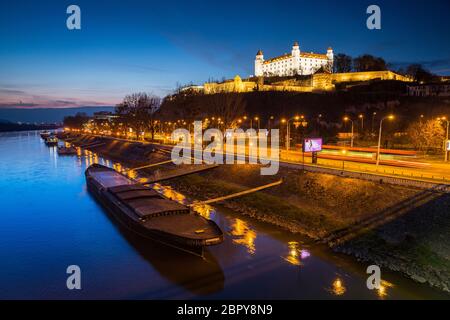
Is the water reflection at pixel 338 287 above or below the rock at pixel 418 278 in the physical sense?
below

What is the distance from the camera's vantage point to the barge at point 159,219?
23.0 meters

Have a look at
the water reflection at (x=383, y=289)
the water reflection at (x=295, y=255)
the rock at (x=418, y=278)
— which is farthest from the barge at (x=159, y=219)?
the rock at (x=418, y=278)

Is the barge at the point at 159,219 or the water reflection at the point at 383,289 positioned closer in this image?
the water reflection at the point at 383,289

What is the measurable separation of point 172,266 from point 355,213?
17181 mm

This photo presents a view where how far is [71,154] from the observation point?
100000 mm

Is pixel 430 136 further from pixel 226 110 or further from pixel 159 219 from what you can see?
pixel 159 219

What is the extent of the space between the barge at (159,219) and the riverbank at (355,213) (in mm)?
8733

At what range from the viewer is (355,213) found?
1145 inches

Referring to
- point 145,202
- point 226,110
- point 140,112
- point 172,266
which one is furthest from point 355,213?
point 140,112

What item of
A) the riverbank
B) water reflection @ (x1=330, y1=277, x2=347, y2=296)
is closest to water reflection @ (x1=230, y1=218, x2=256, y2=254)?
the riverbank

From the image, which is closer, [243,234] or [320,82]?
[243,234]

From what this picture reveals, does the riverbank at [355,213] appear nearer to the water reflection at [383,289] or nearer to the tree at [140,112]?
the water reflection at [383,289]

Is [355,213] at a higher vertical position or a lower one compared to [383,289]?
higher

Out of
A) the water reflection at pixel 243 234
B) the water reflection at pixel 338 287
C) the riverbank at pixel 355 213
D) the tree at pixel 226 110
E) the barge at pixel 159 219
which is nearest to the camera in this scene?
the water reflection at pixel 338 287
